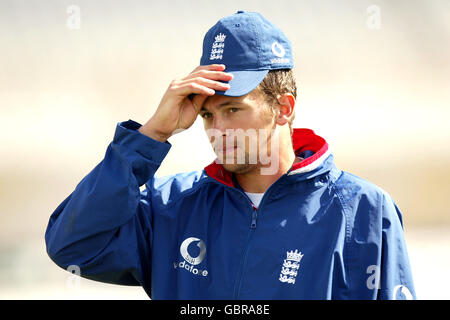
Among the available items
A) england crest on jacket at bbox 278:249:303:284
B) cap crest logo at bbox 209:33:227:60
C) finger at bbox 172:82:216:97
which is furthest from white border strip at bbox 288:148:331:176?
cap crest logo at bbox 209:33:227:60

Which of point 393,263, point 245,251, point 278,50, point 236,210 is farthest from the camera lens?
point 278,50

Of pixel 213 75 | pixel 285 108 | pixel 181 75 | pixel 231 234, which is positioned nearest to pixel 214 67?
pixel 213 75

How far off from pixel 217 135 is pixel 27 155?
313 inches

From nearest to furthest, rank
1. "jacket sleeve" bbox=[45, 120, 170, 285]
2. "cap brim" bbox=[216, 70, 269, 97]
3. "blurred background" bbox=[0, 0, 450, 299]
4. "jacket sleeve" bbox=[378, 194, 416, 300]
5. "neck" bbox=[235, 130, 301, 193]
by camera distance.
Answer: "jacket sleeve" bbox=[378, 194, 416, 300] → "jacket sleeve" bbox=[45, 120, 170, 285] → "cap brim" bbox=[216, 70, 269, 97] → "neck" bbox=[235, 130, 301, 193] → "blurred background" bbox=[0, 0, 450, 299]

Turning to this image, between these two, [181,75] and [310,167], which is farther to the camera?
[181,75]

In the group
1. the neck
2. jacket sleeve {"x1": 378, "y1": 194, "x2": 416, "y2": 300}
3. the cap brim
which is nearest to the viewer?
jacket sleeve {"x1": 378, "y1": 194, "x2": 416, "y2": 300}

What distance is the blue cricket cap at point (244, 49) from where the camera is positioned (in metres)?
2.73

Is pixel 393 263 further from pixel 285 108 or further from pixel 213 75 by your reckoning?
pixel 213 75

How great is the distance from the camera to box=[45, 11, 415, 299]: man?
8.18 feet

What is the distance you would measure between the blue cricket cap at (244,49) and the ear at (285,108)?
0.14m

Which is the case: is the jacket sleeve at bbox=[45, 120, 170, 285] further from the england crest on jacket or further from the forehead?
the england crest on jacket

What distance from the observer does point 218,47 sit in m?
2.75

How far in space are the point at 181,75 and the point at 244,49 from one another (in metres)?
10.1
